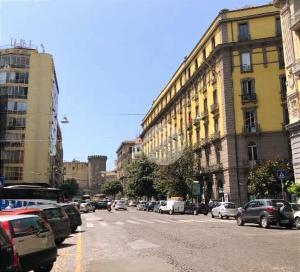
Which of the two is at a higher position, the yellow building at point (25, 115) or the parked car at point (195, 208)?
the yellow building at point (25, 115)

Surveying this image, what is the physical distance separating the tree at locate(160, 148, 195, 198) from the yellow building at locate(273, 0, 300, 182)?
907 inches

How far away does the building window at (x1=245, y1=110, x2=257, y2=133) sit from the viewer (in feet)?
153

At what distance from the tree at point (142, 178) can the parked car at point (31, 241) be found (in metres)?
60.0

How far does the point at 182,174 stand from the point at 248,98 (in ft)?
41.3

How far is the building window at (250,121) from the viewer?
153ft

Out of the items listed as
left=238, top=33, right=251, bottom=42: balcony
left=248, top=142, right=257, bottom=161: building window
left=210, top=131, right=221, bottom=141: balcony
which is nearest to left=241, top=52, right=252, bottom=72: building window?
left=238, top=33, right=251, bottom=42: balcony

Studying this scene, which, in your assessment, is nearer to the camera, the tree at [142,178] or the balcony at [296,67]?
the balcony at [296,67]

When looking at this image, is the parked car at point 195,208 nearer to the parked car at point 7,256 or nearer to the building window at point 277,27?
the building window at point 277,27

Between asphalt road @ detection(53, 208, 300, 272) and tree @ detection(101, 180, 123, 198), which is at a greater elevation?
tree @ detection(101, 180, 123, 198)

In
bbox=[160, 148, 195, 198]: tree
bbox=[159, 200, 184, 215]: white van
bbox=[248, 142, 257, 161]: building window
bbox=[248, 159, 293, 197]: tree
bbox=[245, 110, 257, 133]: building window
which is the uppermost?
bbox=[245, 110, 257, 133]: building window

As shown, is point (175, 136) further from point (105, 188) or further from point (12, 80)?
point (105, 188)

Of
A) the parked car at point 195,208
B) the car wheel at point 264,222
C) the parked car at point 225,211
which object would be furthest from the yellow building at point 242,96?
the car wheel at point 264,222

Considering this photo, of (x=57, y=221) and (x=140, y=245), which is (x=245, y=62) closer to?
(x=140, y=245)

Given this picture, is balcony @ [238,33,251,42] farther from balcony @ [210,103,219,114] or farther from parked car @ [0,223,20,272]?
parked car @ [0,223,20,272]
